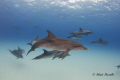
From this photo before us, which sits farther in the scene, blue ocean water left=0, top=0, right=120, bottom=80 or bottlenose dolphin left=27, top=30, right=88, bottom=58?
blue ocean water left=0, top=0, right=120, bottom=80

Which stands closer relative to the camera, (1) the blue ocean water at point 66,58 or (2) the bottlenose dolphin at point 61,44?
(2) the bottlenose dolphin at point 61,44

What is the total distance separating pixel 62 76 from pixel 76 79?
3.27 ft

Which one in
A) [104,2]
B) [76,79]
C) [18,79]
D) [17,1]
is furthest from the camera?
[17,1]

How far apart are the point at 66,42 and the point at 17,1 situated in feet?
97.8

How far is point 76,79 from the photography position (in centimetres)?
899

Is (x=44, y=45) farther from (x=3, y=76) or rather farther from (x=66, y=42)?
(x=3, y=76)

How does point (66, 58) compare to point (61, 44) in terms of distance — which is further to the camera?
point (66, 58)

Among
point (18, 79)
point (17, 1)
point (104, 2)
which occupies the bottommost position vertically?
point (18, 79)

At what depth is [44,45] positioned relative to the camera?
4.54 metres

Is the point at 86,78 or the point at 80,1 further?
the point at 80,1

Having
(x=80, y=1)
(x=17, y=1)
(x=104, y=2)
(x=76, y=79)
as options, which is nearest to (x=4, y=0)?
(x=17, y=1)

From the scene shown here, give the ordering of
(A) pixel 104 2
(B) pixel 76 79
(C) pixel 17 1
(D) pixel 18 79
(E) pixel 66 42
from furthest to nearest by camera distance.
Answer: (C) pixel 17 1, (A) pixel 104 2, (B) pixel 76 79, (D) pixel 18 79, (E) pixel 66 42

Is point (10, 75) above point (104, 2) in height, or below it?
below

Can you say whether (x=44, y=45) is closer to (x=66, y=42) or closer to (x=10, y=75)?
(x=66, y=42)
